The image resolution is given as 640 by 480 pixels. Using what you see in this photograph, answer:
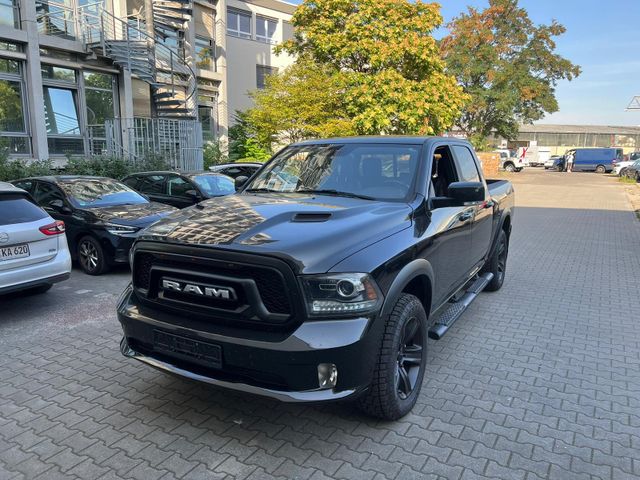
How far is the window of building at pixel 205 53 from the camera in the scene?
915 inches

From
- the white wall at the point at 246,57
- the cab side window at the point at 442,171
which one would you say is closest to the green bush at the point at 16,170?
the cab side window at the point at 442,171

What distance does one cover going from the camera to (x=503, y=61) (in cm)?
3872

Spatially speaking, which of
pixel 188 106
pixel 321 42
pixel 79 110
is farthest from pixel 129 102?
pixel 321 42

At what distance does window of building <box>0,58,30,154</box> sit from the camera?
14.4 meters

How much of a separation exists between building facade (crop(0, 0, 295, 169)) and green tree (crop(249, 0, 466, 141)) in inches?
147

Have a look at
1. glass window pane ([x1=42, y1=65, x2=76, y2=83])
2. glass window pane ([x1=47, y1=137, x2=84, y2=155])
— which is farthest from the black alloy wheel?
glass window pane ([x1=42, y1=65, x2=76, y2=83])

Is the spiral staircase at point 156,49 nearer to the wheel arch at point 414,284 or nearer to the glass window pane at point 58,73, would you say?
the glass window pane at point 58,73

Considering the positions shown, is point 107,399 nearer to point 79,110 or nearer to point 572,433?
point 572,433

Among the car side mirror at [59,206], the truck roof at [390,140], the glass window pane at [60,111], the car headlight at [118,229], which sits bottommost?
the car headlight at [118,229]

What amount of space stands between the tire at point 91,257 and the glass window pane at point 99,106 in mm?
11006

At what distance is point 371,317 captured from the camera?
2789 millimetres

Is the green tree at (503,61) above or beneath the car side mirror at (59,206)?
above

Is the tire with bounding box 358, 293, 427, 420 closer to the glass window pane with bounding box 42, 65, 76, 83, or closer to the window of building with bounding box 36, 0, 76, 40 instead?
the window of building with bounding box 36, 0, 76, 40

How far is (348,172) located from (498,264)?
329cm
